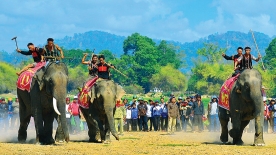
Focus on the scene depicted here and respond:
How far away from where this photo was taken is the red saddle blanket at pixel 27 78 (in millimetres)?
23875

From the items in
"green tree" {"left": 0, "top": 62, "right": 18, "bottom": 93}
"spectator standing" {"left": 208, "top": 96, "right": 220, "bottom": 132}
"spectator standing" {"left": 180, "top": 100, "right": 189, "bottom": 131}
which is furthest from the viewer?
"green tree" {"left": 0, "top": 62, "right": 18, "bottom": 93}

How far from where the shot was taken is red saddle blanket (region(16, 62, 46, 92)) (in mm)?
23875

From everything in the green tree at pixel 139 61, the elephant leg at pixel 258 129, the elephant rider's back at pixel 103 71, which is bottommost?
the elephant leg at pixel 258 129

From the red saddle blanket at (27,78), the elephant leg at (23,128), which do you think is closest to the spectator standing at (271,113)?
the elephant leg at (23,128)

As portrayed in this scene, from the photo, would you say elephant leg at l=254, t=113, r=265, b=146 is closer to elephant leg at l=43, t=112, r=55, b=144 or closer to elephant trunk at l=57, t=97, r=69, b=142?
elephant trunk at l=57, t=97, r=69, b=142

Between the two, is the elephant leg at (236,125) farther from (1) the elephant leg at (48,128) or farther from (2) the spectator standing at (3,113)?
(2) the spectator standing at (3,113)

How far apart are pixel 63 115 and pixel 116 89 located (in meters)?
3.46

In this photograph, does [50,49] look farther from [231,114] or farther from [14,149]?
[231,114]

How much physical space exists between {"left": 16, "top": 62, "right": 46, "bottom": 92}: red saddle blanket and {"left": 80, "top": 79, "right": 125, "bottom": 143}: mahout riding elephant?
210cm

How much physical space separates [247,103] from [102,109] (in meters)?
4.61

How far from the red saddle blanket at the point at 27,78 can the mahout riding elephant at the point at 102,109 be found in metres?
2.10

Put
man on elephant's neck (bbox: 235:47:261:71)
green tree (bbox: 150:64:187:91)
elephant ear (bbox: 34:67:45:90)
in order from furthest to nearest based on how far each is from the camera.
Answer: green tree (bbox: 150:64:187:91) → man on elephant's neck (bbox: 235:47:261:71) → elephant ear (bbox: 34:67:45:90)

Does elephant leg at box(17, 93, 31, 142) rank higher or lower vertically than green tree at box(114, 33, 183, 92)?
lower

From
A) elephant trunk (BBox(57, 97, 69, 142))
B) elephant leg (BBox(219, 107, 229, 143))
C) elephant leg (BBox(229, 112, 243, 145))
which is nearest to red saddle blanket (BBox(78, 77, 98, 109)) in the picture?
elephant trunk (BBox(57, 97, 69, 142))
